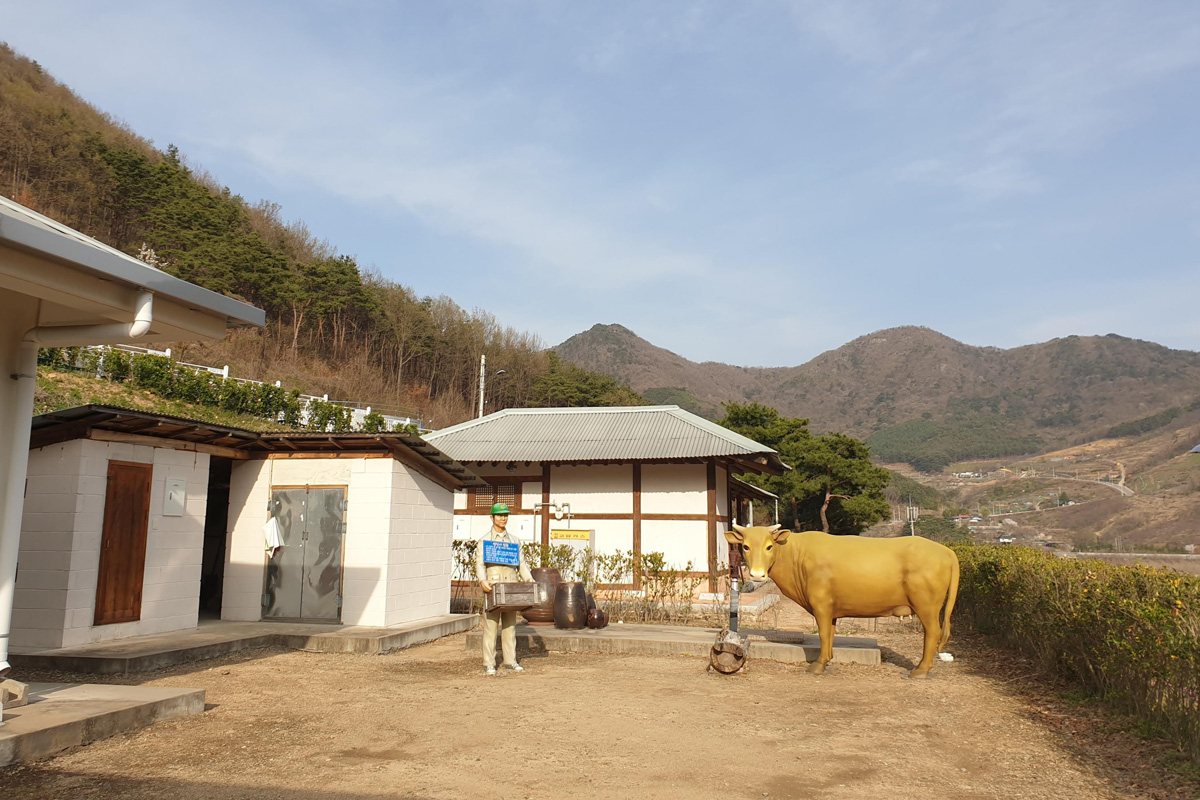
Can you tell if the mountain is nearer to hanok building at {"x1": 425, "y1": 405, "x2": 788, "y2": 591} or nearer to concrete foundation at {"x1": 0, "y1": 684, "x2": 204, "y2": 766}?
hanok building at {"x1": 425, "y1": 405, "x2": 788, "y2": 591}

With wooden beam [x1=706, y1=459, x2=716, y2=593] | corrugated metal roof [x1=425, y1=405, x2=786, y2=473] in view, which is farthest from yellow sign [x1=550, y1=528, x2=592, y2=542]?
wooden beam [x1=706, y1=459, x2=716, y2=593]

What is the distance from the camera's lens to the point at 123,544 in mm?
8875

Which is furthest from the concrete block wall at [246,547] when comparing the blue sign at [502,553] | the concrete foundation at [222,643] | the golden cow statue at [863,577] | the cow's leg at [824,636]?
the cow's leg at [824,636]

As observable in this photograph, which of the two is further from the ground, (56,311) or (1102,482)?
(1102,482)

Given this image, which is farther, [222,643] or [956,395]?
[956,395]

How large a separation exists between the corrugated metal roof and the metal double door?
27.1 feet

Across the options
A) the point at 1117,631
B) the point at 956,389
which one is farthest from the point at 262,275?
the point at 956,389

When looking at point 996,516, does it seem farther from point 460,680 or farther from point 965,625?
point 460,680

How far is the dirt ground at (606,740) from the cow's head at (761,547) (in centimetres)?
115

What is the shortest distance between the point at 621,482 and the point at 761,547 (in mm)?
10219

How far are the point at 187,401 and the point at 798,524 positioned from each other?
26.1 m

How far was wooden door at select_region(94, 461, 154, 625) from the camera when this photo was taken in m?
8.63

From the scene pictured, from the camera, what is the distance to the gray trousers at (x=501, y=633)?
8.46 meters

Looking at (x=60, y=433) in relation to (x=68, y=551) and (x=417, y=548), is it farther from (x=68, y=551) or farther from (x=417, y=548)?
(x=417, y=548)
